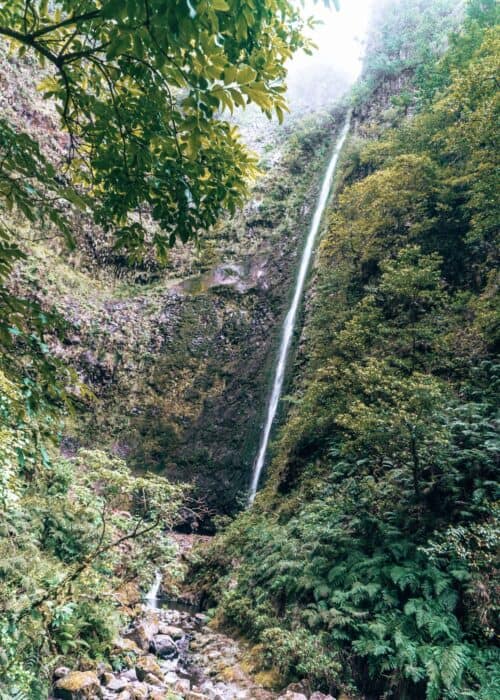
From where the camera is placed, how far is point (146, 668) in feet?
16.6

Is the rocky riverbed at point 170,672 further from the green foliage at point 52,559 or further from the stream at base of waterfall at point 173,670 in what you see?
the green foliage at point 52,559

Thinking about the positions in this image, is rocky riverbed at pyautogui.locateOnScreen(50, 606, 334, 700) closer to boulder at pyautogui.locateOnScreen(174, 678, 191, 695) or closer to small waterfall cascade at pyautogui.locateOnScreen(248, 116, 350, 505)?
boulder at pyautogui.locateOnScreen(174, 678, 191, 695)

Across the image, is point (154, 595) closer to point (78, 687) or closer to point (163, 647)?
point (163, 647)

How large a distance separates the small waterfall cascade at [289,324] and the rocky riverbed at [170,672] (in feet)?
15.4

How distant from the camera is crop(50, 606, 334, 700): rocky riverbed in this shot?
430cm

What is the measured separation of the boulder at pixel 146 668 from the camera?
16.4 ft

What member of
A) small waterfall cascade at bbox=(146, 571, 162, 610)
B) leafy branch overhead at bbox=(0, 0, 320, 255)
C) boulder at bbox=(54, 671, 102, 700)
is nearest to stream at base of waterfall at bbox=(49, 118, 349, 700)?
boulder at bbox=(54, 671, 102, 700)

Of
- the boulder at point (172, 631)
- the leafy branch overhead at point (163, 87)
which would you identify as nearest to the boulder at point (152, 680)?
the boulder at point (172, 631)

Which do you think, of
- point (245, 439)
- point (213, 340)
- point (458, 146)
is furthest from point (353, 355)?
point (213, 340)

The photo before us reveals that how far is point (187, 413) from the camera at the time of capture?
13.6 metres

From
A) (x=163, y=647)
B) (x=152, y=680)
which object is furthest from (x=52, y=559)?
(x=163, y=647)

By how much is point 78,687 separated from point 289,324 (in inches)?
426

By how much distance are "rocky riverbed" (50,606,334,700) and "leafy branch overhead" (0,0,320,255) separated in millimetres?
4459

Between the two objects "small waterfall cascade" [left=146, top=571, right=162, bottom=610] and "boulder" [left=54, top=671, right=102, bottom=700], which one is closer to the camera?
"boulder" [left=54, top=671, right=102, bottom=700]
